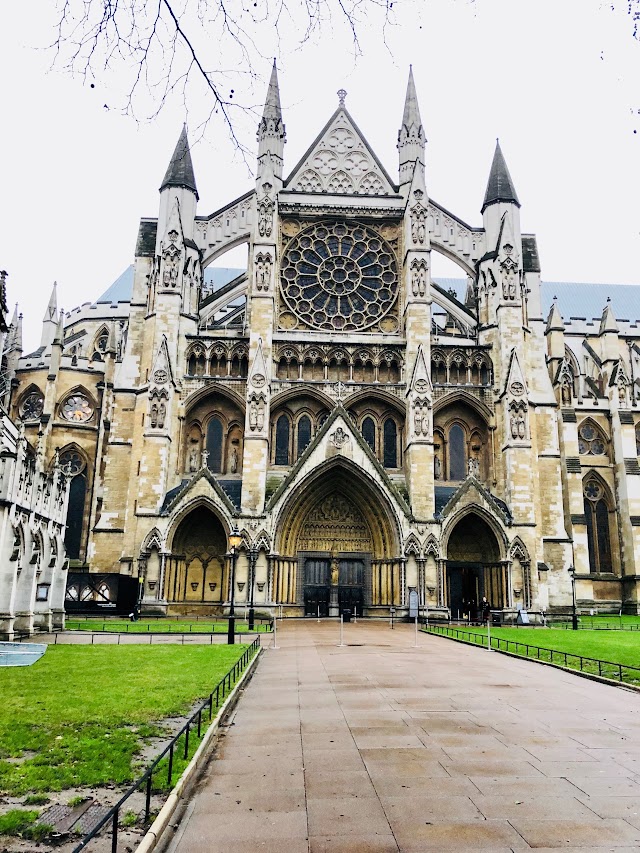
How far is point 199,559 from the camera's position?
35.8 m

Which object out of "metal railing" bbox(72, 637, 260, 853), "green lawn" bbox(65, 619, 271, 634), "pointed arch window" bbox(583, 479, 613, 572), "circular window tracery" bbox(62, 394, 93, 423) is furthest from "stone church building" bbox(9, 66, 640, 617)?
"metal railing" bbox(72, 637, 260, 853)

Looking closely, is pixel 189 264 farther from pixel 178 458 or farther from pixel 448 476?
pixel 448 476

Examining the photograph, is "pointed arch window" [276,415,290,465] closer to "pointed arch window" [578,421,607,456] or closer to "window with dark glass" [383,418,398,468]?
"window with dark glass" [383,418,398,468]

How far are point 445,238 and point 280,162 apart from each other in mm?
10412

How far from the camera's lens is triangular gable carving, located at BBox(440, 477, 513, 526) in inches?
1368

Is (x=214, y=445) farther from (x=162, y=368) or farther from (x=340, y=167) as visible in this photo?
(x=340, y=167)

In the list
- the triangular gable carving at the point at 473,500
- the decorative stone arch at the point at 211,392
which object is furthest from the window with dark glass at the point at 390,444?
the decorative stone arch at the point at 211,392

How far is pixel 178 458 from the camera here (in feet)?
120

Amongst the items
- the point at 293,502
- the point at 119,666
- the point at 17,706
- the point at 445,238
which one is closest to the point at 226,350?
the point at 293,502

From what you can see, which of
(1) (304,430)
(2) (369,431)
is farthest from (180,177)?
(2) (369,431)

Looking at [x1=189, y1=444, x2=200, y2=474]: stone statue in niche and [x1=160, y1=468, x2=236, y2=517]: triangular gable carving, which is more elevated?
[x1=189, y1=444, x2=200, y2=474]: stone statue in niche

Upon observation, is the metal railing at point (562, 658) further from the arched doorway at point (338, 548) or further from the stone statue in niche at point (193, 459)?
the stone statue in niche at point (193, 459)

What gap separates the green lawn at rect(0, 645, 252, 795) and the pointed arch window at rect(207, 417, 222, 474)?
19.4 metres

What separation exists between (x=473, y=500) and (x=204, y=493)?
13.1m
